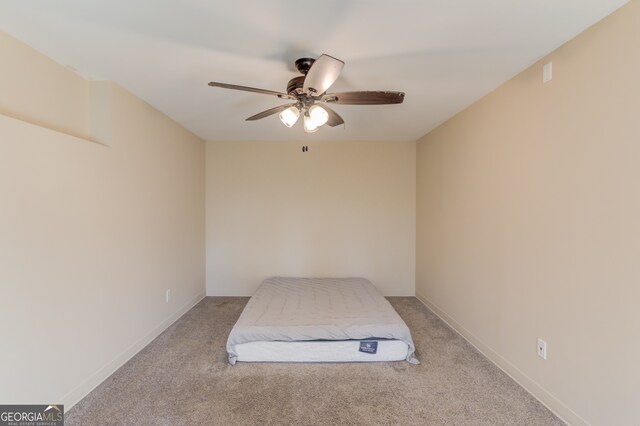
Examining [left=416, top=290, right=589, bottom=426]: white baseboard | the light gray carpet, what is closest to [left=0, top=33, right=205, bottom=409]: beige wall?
the light gray carpet

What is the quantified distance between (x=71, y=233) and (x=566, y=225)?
125 inches

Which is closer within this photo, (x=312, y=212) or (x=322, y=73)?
(x=322, y=73)

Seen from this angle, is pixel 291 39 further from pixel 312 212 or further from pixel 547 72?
pixel 312 212

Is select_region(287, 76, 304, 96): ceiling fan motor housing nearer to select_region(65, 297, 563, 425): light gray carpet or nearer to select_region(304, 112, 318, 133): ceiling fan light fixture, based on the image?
select_region(304, 112, 318, 133): ceiling fan light fixture

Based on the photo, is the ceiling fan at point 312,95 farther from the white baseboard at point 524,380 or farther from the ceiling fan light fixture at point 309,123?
the white baseboard at point 524,380

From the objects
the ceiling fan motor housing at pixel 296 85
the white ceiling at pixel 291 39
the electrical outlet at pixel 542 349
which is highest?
the white ceiling at pixel 291 39

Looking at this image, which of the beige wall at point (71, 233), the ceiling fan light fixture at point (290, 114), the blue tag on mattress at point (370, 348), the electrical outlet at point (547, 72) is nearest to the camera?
the beige wall at point (71, 233)

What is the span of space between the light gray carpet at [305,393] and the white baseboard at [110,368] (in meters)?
0.05

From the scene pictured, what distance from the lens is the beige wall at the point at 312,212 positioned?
14.6 feet

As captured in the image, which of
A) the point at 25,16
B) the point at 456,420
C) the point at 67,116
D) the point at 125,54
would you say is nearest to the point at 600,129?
the point at 456,420

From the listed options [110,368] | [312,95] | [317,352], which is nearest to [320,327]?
[317,352]

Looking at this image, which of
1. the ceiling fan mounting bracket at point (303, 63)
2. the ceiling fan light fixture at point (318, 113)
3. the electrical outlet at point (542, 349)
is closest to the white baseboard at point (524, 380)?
the electrical outlet at point (542, 349)

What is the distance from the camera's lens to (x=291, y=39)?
1.83m

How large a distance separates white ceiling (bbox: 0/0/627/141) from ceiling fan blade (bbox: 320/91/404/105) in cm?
26
